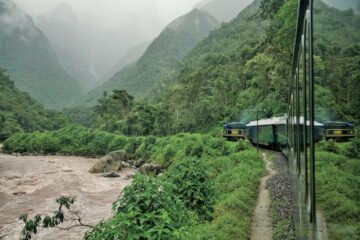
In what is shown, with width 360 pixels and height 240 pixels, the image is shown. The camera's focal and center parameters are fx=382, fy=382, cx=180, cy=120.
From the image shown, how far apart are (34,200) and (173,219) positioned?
16234 millimetres

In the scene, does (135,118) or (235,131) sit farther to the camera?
(135,118)

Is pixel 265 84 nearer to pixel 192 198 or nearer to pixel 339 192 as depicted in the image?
pixel 192 198

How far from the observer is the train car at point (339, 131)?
6.82 feet

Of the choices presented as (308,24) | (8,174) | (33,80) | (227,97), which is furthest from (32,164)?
(33,80)

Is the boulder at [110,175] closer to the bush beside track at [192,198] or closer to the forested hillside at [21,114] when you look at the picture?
the bush beside track at [192,198]

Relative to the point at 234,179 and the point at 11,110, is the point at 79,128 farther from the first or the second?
the point at 234,179

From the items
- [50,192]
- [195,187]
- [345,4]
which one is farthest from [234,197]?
[50,192]

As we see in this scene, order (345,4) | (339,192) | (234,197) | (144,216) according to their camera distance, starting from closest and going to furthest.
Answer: (345,4), (339,192), (144,216), (234,197)

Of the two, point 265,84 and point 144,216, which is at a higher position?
point 265,84

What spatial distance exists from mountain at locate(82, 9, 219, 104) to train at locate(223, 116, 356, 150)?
208 ft

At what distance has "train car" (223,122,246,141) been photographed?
30.5 meters

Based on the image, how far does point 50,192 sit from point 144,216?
18.4 metres

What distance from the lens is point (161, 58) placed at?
13675cm

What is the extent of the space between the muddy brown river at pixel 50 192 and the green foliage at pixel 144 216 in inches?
324
